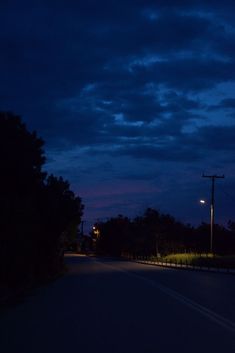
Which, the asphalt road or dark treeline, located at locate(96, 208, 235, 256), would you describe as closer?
the asphalt road

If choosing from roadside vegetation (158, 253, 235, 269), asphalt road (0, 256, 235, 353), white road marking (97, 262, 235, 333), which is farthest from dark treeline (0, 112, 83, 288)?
roadside vegetation (158, 253, 235, 269)

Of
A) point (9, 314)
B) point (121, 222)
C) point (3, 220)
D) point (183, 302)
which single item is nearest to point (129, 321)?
point (9, 314)

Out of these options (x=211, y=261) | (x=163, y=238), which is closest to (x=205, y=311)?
(x=211, y=261)

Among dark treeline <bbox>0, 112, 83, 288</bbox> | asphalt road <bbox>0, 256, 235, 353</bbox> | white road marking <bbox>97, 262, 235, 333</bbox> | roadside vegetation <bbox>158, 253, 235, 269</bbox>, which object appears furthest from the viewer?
roadside vegetation <bbox>158, 253, 235, 269</bbox>

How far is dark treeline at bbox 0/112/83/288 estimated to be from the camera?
27.3m

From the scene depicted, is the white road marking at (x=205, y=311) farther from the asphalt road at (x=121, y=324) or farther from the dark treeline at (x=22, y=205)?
the dark treeline at (x=22, y=205)

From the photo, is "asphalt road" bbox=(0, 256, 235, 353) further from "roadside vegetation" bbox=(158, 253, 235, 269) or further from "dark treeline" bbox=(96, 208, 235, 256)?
"dark treeline" bbox=(96, 208, 235, 256)

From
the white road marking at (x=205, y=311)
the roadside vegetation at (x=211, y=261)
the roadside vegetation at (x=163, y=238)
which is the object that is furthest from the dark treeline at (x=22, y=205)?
the roadside vegetation at (x=163, y=238)

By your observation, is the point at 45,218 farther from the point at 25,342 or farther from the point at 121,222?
the point at 121,222

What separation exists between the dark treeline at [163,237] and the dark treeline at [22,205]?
57106 millimetres

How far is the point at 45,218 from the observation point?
41.2m

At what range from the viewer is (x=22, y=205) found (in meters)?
28.0

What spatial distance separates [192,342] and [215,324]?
3185 mm

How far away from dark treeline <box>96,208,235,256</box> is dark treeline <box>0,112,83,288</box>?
2248 inches
